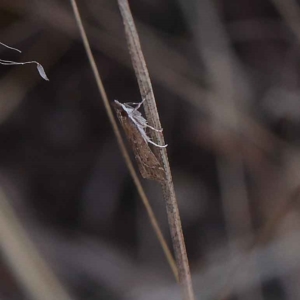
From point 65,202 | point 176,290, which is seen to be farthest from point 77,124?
point 176,290

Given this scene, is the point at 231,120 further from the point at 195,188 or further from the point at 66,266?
the point at 66,266

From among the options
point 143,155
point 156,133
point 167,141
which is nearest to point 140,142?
point 143,155

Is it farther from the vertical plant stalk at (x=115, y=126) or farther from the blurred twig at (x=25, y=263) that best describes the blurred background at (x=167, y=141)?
the vertical plant stalk at (x=115, y=126)

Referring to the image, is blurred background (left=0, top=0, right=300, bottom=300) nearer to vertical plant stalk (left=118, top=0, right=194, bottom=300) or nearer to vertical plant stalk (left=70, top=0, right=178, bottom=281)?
vertical plant stalk (left=70, top=0, right=178, bottom=281)

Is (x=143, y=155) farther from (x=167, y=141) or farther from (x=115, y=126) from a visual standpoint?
(x=167, y=141)

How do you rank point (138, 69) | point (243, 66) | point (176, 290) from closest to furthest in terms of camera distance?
point (138, 69) < point (176, 290) < point (243, 66)

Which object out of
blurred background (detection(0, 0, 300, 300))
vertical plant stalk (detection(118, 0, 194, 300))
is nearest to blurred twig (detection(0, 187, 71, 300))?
blurred background (detection(0, 0, 300, 300))
